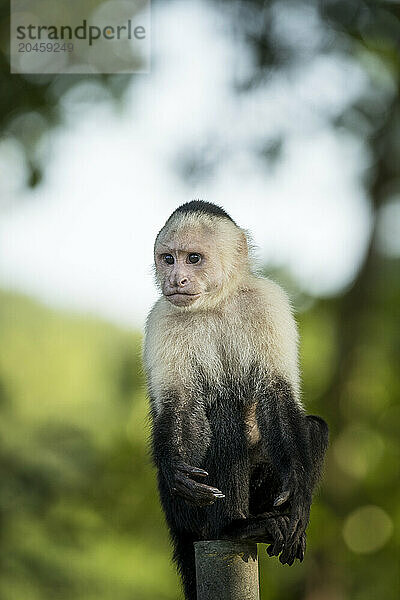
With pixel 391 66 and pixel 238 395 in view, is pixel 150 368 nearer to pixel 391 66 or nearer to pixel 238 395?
pixel 238 395

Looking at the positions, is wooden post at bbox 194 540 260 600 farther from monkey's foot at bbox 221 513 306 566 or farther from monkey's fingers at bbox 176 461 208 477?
Result: monkey's fingers at bbox 176 461 208 477

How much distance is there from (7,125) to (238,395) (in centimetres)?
462

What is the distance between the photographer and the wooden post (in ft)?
6.81

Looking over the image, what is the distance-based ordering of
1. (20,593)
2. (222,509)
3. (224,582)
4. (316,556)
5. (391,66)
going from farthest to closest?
(20,593)
(391,66)
(316,556)
(222,509)
(224,582)

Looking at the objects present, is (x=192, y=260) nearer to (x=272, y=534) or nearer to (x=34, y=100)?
(x=272, y=534)

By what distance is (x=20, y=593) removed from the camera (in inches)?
280

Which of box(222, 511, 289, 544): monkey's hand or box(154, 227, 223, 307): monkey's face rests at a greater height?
box(154, 227, 223, 307): monkey's face

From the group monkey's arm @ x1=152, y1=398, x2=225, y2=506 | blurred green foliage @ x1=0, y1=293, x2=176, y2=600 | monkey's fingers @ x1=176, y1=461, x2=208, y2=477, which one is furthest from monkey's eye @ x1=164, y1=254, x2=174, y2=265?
blurred green foliage @ x1=0, y1=293, x2=176, y2=600

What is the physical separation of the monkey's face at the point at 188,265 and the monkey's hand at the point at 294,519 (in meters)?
0.59

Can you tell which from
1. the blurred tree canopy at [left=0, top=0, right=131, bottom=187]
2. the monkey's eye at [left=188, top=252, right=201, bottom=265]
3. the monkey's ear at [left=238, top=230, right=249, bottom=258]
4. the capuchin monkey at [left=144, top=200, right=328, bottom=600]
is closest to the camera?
the capuchin monkey at [left=144, top=200, right=328, bottom=600]

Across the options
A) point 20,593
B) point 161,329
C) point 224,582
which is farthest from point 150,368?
point 20,593

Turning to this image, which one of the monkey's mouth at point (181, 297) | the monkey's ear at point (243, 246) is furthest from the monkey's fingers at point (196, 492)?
the monkey's ear at point (243, 246)

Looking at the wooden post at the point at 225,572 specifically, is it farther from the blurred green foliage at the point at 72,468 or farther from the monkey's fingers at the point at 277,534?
the blurred green foliage at the point at 72,468

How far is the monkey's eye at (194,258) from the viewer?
2.40 meters
